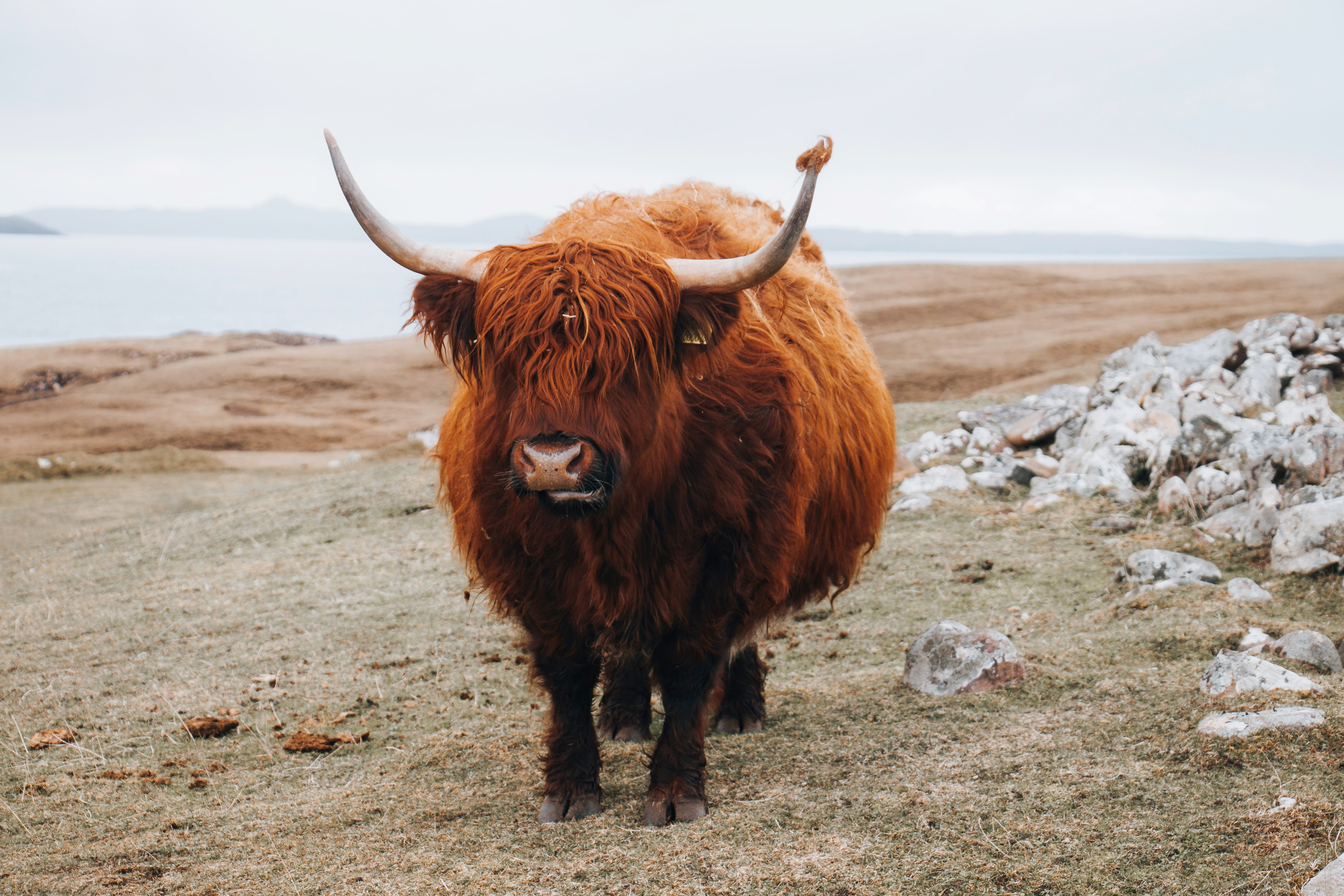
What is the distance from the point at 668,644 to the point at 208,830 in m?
1.61

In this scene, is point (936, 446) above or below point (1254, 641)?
above

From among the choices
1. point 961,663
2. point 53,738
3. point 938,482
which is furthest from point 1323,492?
point 53,738

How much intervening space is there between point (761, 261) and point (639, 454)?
0.66 metres

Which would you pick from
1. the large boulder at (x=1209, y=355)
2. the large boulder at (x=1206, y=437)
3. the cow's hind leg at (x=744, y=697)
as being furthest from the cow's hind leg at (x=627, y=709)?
the large boulder at (x=1209, y=355)

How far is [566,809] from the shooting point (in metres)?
3.35

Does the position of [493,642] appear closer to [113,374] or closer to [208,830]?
[208,830]

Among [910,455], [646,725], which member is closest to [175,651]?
[646,725]

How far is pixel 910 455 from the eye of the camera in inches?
350

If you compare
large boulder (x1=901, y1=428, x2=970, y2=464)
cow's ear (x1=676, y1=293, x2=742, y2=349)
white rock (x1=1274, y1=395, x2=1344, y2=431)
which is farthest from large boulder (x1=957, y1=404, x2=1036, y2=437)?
cow's ear (x1=676, y1=293, x2=742, y2=349)

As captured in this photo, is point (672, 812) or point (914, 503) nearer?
point (672, 812)

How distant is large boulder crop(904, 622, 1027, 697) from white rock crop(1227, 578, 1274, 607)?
1253 mm

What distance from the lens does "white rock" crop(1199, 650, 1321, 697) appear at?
3418 millimetres

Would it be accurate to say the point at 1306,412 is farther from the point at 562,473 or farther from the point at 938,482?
the point at 562,473

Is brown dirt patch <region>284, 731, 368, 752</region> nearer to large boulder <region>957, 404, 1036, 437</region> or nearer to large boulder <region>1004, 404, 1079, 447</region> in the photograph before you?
large boulder <region>1004, 404, 1079, 447</region>
